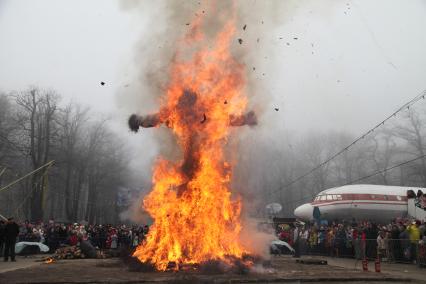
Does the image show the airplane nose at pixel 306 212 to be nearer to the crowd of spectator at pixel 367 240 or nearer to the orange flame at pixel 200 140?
the crowd of spectator at pixel 367 240

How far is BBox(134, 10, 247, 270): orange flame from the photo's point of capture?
1573 centimetres

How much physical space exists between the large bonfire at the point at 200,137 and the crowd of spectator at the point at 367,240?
542 cm

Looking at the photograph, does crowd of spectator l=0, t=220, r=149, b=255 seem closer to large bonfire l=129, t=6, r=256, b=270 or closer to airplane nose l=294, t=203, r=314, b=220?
large bonfire l=129, t=6, r=256, b=270

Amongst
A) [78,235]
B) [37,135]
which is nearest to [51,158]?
[37,135]

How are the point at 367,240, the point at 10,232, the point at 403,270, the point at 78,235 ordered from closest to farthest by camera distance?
the point at 403,270 → the point at 10,232 → the point at 367,240 → the point at 78,235

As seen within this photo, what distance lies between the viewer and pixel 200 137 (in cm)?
1625

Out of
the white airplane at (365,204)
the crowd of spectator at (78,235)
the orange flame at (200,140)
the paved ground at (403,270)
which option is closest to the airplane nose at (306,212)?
the white airplane at (365,204)

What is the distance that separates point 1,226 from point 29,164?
134 ft

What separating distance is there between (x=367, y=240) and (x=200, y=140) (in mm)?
10806

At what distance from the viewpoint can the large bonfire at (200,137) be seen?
15.7 meters

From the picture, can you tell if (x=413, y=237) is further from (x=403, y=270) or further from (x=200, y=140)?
(x=200, y=140)

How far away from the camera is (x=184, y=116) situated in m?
16.3

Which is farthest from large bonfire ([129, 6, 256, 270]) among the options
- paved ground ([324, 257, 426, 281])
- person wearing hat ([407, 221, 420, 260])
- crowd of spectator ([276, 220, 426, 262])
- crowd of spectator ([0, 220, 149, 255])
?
crowd of spectator ([0, 220, 149, 255])

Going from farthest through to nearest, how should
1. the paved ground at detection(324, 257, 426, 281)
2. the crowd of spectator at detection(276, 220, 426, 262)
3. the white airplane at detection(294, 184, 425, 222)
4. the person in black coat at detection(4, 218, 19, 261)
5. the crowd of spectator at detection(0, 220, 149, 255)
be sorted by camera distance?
the white airplane at detection(294, 184, 425, 222), the crowd of spectator at detection(0, 220, 149, 255), the person in black coat at detection(4, 218, 19, 261), the crowd of spectator at detection(276, 220, 426, 262), the paved ground at detection(324, 257, 426, 281)
